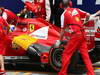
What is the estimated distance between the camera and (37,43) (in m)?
9.77

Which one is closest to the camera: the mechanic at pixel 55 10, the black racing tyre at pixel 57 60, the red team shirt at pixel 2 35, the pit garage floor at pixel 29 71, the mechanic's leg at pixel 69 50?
the mechanic's leg at pixel 69 50

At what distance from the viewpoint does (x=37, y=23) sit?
10.2 meters

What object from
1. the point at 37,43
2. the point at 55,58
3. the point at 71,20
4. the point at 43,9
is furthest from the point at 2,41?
the point at 43,9

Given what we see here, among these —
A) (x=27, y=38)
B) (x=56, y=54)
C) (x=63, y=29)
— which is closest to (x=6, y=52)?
(x=27, y=38)

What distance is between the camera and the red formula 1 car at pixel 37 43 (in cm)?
959

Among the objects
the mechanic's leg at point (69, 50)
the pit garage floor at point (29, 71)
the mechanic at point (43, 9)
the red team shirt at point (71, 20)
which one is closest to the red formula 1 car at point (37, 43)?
the pit garage floor at point (29, 71)

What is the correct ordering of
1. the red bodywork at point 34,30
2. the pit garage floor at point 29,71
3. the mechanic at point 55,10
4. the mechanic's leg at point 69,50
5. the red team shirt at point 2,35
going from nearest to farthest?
the mechanic's leg at point 69,50, the red team shirt at point 2,35, the red bodywork at point 34,30, the pit garage floor at point 29,71, the mechanic at point 55,10

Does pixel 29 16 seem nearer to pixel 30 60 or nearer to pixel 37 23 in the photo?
pixel 37 23

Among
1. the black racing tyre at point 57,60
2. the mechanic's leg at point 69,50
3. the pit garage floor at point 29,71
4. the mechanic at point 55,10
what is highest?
the mechanic at point 55,10

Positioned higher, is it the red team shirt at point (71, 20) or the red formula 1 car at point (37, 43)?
the red team shirt at point (71, 20)

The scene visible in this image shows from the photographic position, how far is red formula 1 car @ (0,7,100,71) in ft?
31.4

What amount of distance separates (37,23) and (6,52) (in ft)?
3.37

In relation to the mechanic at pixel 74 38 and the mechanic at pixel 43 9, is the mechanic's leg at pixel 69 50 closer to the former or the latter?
the mechanic at pixel 74 38

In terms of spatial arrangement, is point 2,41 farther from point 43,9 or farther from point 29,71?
point 43,9
